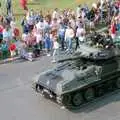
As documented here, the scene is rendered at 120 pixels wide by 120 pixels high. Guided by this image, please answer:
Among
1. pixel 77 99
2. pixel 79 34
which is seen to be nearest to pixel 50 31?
pixel 79 34

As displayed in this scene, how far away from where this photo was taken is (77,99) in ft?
62.5

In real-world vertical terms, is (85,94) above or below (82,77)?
below

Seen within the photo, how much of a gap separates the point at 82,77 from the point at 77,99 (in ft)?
2.79

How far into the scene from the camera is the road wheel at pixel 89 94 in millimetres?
19312

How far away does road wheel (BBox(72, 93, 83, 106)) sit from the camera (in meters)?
18.9

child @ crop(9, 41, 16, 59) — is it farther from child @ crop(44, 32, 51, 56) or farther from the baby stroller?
child @ crop(44, 32, 51, 56)

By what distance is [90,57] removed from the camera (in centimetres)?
1980

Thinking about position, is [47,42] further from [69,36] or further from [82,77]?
[82,77]

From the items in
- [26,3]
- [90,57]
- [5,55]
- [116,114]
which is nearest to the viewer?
[116,114]

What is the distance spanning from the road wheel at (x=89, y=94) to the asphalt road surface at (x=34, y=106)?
0.82 ft

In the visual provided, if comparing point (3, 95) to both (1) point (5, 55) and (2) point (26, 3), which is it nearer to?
(1) point (5, 55)

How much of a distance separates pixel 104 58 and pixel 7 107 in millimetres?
4219

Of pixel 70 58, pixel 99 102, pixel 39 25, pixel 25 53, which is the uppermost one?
pixel 39 25

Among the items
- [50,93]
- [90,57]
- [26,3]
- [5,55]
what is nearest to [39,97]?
[50,93]
